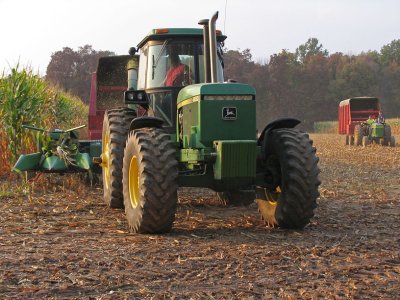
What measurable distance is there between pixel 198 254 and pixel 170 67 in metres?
2.84

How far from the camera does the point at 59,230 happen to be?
5848 millimetres

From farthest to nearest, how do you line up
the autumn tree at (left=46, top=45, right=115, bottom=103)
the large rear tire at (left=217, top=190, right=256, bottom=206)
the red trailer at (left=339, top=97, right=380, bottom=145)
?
the autumn tree at (left=46, top=45, right=115, bottom=103)
the red trailer at (left=339, top=97, right=380, bottom=145)
the large rear tire at (left=217, top=190, right=256, bottom=206)

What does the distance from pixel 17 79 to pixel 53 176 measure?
1.91 metres

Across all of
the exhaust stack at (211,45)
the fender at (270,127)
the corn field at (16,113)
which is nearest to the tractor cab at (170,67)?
the exhaust stack at (211,45)

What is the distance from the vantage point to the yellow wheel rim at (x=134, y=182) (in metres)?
5.93

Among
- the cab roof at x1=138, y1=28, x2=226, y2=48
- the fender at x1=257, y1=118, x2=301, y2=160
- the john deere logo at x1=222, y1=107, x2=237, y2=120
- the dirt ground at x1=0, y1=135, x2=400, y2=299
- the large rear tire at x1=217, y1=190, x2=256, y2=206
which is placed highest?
the cab roof at x1=138, y1=28, x2=226, y2=48

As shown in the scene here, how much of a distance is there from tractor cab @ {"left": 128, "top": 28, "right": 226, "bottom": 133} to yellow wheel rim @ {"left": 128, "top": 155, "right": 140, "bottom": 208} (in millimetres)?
940

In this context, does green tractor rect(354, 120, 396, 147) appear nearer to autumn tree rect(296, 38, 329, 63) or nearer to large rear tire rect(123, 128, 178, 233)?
large rear tire rect(123, 128, 178, 233)

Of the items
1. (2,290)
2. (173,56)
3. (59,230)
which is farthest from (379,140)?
(2,290)

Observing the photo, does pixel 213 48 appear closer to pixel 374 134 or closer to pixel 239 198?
pixel 239 198

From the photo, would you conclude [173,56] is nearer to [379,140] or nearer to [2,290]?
[2,290]

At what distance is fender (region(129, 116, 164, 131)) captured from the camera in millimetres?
5902

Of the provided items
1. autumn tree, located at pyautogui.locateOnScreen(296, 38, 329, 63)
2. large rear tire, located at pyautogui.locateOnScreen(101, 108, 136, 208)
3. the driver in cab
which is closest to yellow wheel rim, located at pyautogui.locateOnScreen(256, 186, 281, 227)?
the driver in cab

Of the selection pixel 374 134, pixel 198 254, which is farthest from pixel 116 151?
pixel 374 134
